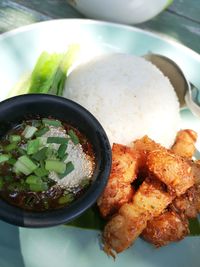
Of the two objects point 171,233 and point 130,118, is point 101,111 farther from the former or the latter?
point 171,233

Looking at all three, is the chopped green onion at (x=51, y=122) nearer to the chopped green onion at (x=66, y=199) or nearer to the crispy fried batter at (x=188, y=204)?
the chopped green onion at (x=66, y=199)

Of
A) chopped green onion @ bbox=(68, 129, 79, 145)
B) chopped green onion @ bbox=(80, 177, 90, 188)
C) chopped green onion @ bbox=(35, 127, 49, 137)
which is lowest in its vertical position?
chopped green onion @ bbox=(80, 177, 90, 188)

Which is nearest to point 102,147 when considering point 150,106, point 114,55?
point 150,106

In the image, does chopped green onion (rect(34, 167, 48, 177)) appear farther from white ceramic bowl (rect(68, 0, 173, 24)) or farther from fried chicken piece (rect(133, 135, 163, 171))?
white ceramic bowl (rect(68, 0, 173, 24))

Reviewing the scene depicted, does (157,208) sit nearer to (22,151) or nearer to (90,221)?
(90,221)

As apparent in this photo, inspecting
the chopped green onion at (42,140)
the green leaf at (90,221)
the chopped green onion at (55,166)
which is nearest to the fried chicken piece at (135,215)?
the green leaf at (90,221)

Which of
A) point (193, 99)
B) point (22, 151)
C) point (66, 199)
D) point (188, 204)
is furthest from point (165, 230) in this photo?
point (193, 99)

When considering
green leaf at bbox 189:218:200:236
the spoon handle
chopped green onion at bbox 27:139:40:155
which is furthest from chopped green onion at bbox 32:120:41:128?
the spoon handle
